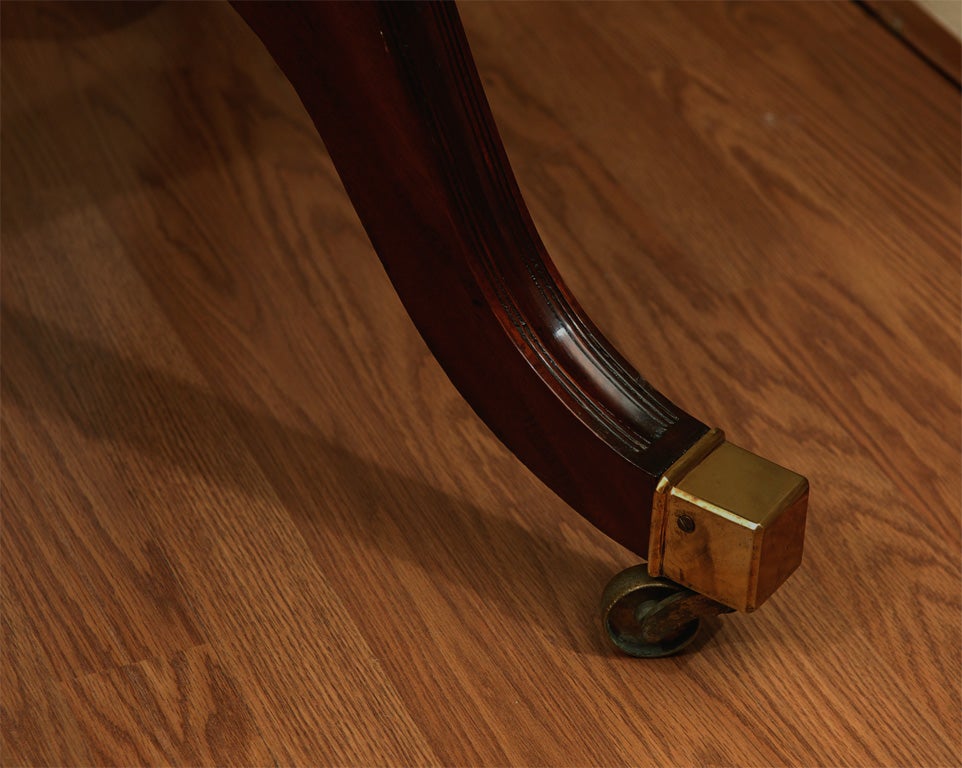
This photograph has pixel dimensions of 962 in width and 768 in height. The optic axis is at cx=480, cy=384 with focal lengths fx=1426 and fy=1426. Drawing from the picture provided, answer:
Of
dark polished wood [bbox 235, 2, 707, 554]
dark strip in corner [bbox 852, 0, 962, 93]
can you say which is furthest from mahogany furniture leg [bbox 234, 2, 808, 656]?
dark strip in corner [bbox 852, 0, 962, 93]

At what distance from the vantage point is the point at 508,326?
0.54m

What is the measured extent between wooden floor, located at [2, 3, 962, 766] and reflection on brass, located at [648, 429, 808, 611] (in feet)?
0.26

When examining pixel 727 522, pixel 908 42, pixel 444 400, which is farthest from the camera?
pixel 908 42

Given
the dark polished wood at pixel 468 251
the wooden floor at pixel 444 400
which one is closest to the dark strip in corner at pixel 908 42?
the wooden floor at pixel 444 400

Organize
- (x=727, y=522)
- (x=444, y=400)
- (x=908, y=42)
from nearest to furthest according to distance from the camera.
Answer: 1. (x=727, y=522)
2. (x=444, y=400)
3. (x=908, y=42)

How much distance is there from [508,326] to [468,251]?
0.03 meters

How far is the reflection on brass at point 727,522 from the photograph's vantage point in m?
0.50

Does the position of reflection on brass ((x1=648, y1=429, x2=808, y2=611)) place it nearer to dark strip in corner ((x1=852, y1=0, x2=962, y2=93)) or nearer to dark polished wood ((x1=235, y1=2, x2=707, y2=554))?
dark polished wood ((x1=235, y1=2, x2=707, y2=554))

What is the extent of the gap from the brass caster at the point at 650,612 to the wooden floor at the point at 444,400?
0.03ft

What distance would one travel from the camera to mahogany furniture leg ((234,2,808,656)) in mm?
498

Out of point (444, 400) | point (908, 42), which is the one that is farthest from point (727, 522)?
point (908, 42)

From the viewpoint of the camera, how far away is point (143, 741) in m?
0.55

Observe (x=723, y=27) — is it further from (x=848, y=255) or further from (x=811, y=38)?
(x=848, y=255)

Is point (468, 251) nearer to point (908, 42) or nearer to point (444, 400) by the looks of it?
point (444, 400)
